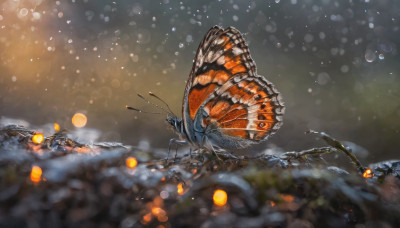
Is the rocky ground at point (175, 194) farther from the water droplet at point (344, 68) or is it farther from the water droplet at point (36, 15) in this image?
the water droplet at point (344, 68)

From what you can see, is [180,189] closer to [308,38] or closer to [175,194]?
[175,194]

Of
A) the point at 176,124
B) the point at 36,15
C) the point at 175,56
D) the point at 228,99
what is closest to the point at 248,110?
the point at 228,99

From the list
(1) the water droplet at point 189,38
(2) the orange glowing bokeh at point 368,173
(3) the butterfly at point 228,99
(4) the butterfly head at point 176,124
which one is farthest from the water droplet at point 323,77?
(2) the orange glowing bokeh at point 368,173

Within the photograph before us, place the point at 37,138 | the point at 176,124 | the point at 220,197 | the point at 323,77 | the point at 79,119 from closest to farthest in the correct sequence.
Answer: the point at 220,197
the point at 37,138
the point at 176,124
the point at 79,119
the point at 323,77

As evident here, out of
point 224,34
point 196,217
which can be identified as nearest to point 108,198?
point 196,217

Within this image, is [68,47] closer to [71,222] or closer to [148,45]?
[148,45]
